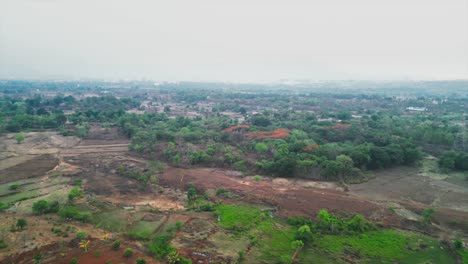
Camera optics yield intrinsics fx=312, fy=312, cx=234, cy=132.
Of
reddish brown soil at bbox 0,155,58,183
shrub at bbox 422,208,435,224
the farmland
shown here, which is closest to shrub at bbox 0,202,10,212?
the farmland

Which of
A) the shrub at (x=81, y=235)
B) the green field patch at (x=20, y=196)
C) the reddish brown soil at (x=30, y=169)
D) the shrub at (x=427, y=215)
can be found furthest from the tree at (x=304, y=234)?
the reddish brown soil at (x=30, y=169)

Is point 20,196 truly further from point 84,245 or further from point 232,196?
point 232,196

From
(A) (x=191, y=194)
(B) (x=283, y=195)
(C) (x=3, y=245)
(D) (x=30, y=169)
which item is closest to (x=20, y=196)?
(D) (x=30, y=169)

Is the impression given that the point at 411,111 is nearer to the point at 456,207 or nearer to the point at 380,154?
the point at 380,154

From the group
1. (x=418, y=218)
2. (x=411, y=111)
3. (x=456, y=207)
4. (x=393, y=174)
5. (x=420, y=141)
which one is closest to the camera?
(x=418, y=218)

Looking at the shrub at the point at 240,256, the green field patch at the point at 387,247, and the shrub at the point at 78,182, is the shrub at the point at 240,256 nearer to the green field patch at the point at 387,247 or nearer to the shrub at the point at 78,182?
the green field patch at the point at 387,247

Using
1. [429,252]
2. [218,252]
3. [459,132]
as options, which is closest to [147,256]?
[218,252]
